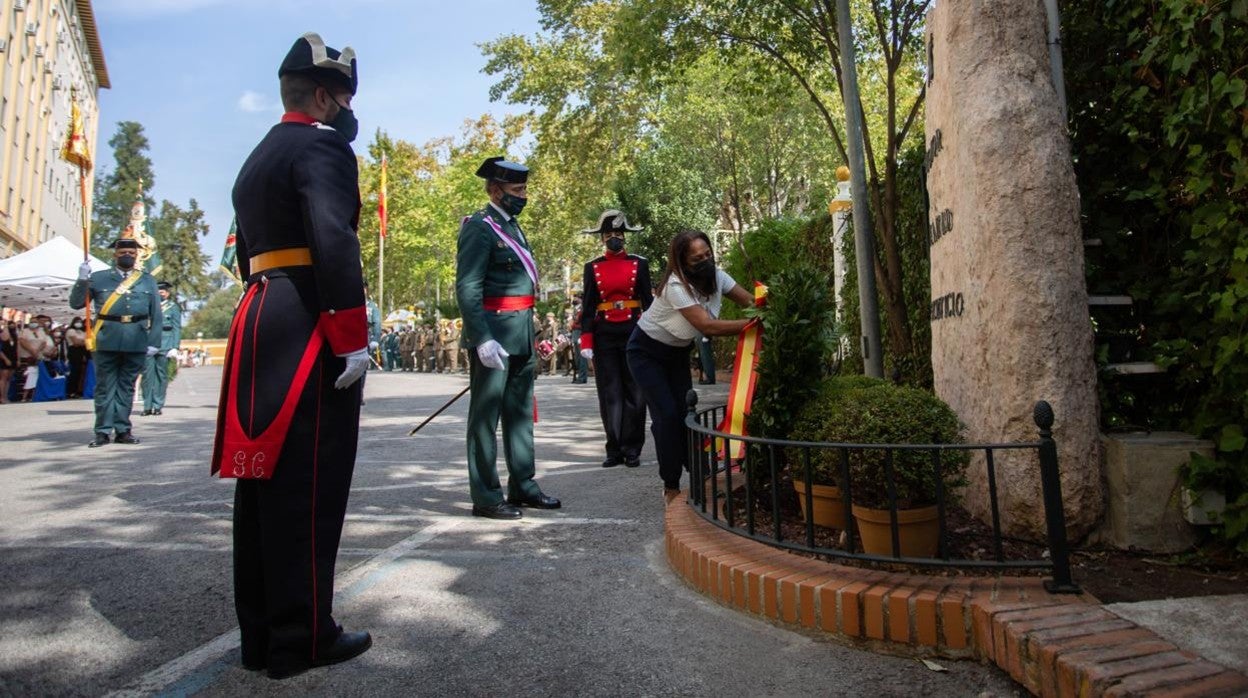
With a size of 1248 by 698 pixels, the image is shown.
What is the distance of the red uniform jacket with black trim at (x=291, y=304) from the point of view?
2658mm

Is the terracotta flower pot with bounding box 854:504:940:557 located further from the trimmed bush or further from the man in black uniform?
the man in black uniform

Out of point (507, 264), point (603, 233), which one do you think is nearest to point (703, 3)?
point (603, 233)

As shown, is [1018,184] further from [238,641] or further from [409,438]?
[409,438]

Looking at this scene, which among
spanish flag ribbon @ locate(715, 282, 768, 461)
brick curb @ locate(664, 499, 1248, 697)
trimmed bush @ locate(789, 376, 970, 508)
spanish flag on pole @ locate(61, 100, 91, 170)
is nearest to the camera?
brick curb @ locate(664, 499, 1248, 697)

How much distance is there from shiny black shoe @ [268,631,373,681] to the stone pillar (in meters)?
2.59

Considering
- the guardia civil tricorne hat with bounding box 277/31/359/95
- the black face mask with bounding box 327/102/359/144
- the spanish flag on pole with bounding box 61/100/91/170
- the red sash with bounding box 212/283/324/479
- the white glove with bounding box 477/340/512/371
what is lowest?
the red sash with bounding box 212/283/324/479

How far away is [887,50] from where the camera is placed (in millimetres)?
7266

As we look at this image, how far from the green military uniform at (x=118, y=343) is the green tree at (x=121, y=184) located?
3139 inches

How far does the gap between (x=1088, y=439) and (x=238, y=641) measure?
3320 millimetres

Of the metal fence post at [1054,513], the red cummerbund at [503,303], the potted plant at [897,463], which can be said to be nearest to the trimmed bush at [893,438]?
the potted plant at [897,463]

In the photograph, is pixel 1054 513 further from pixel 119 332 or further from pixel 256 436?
pixel 119 332

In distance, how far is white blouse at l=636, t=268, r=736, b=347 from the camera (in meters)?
4.77

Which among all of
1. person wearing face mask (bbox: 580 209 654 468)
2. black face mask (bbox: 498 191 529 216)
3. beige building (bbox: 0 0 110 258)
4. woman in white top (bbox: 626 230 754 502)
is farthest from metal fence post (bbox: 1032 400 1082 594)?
A: beige building (bbox: 0 0 110 258)

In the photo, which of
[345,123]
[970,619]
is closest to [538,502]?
[345,123]
